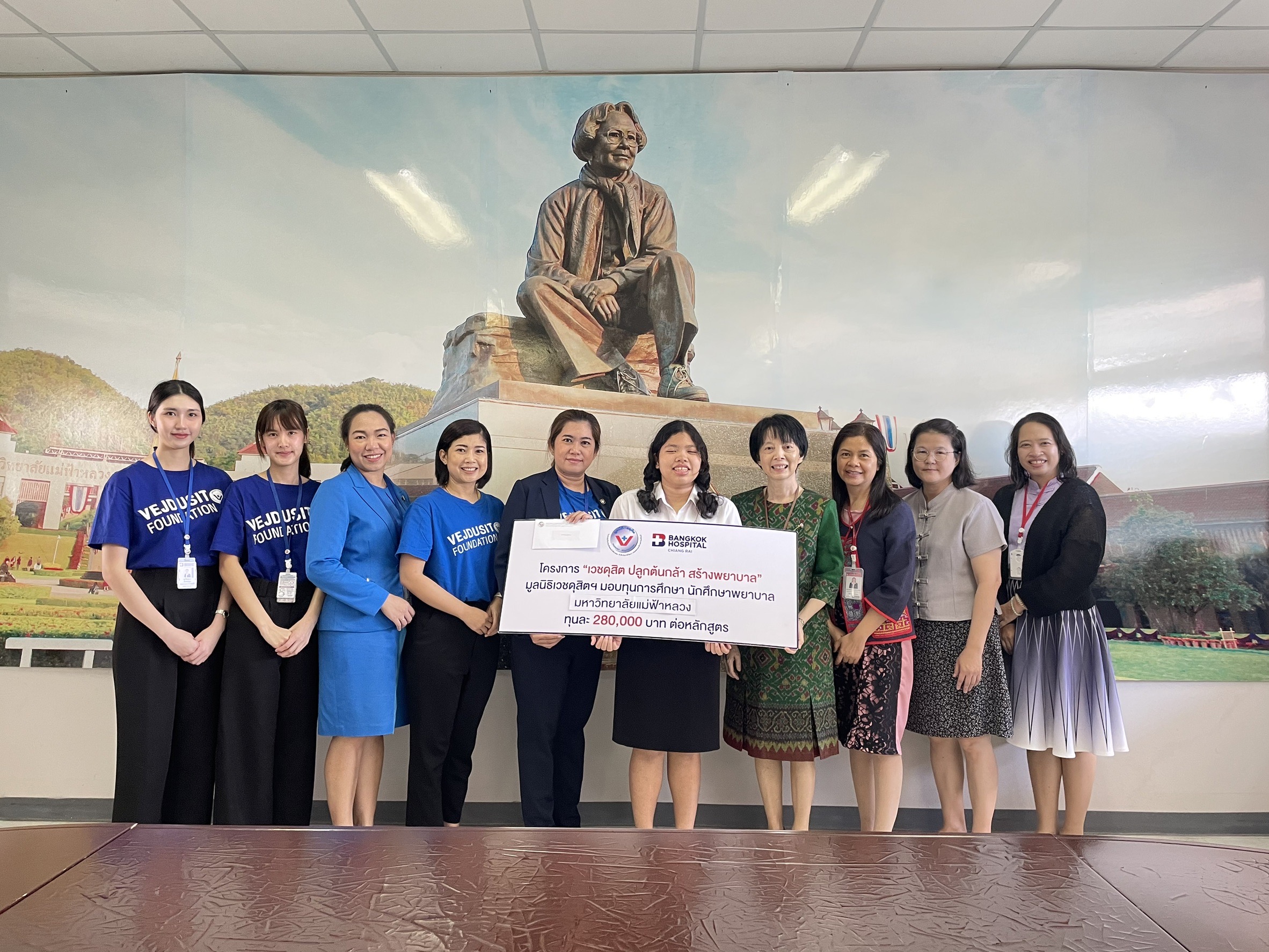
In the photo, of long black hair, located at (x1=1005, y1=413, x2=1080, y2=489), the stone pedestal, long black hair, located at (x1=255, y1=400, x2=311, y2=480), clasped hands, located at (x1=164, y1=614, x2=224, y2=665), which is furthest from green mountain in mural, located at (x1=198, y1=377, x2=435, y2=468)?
long black hair, located at (x1=1005, y1=413, x2=1080, y2=489)

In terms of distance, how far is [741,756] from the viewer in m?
3.29

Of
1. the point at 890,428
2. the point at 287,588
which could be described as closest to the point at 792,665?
the point at 890,428

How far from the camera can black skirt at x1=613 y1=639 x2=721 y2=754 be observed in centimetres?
254

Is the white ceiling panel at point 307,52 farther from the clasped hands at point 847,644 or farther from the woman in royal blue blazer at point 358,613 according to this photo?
the clasped hands at point 847,644

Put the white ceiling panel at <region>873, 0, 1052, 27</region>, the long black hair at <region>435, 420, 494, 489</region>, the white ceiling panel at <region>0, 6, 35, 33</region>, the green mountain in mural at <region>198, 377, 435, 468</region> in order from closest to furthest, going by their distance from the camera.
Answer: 1. the long black hair at <region>435, 420, 494, 489</region>
2. the white ceiling panel at <region>873, 0, 1052, 27</region>
3. the white ceiling panel at <region>0, 6, 35, 33</region>
4. the green mountain in mural at <region>198, 377, 435, 468</region>

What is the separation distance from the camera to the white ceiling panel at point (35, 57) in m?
3.38

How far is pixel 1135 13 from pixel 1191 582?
2497 millimetres

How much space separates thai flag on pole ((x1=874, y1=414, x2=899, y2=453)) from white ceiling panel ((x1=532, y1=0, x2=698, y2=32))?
194cm

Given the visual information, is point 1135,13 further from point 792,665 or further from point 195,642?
point 195,642

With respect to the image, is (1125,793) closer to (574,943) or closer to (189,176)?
(574,943)

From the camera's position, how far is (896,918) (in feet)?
3.35

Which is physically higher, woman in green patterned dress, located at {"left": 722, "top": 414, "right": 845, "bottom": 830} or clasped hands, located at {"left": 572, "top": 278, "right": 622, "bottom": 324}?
clasped hands, located at {"left": 572, "top": 278, "right": 622, "bottom": 324}

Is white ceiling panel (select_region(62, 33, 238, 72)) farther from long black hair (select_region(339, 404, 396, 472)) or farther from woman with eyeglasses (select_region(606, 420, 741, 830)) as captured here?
woman with eyeglasses (select_region(606, 420, 741, 830))

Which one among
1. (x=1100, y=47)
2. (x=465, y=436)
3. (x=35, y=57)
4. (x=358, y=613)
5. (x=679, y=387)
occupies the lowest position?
(x=358, y=613)
